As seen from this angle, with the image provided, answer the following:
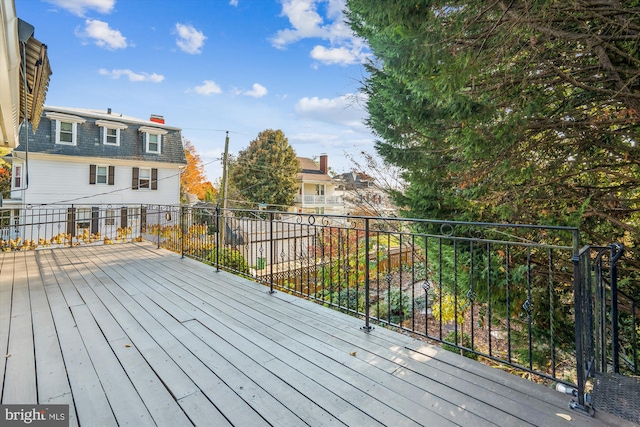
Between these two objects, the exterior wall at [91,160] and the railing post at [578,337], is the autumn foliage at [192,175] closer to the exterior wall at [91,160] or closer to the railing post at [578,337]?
the exterior wall at [91,160]

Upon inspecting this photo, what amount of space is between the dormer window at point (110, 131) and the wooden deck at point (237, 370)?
12.5 meters

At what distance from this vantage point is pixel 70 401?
5.06ft

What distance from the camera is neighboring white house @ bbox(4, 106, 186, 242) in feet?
39.0

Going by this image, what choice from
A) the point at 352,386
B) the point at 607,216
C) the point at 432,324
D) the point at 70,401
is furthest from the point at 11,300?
the point at 432,324

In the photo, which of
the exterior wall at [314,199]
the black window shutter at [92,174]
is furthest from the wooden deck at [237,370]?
the exterior wall at [314,199]

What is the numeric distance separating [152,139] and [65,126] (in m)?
3.25

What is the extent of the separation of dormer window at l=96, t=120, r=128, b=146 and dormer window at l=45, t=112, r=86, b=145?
71 centimetres

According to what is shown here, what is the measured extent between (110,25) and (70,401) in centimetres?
1018

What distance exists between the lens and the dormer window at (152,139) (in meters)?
14.2

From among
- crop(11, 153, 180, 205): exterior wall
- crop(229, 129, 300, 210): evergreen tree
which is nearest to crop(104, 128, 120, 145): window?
crop(11, 153, 180, 205): exterior wall

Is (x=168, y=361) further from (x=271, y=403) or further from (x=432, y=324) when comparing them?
(x=432, y=324)

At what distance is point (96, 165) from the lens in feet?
43.1

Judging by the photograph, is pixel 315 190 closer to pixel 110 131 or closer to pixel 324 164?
pixel 324 164

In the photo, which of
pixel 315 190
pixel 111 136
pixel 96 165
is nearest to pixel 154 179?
pixel 96 165
